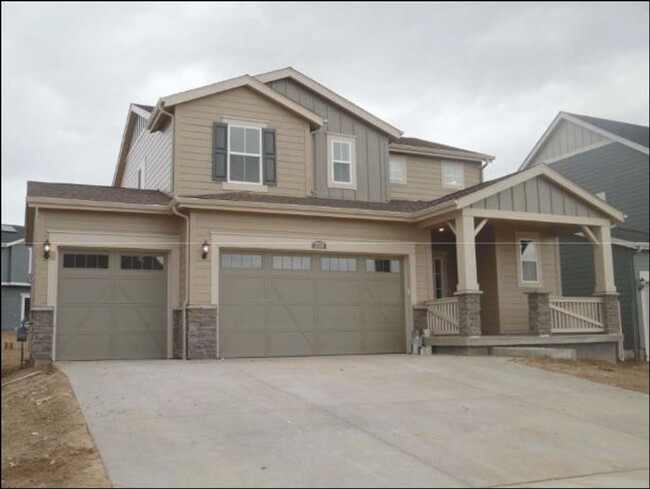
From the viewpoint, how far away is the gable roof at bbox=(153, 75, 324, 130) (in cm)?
1310

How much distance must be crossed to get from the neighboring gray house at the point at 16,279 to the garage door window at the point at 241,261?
15.0 feet

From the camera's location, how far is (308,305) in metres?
13.0

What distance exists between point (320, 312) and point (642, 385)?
590 cm

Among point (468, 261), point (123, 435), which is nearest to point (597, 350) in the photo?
point (468, 261)

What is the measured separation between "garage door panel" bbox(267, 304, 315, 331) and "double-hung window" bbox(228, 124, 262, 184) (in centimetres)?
282

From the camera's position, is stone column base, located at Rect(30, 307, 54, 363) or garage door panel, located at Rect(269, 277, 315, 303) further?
garage door panel, located at Rect(269, 277, 315, 303)

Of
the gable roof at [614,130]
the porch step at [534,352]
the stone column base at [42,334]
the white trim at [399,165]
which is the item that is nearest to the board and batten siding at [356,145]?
the white trim at [399,165]

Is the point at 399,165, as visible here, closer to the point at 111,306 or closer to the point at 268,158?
the point at 268,158

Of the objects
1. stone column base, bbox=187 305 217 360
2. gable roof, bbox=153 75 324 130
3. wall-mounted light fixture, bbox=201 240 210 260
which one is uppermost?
gable roof, bbox=153 75 324 130

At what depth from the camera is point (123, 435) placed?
231 inches

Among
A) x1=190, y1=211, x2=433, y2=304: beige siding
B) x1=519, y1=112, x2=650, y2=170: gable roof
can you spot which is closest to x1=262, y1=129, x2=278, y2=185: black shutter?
x1=190, y1=211, x2=433, y2=304: beige siding

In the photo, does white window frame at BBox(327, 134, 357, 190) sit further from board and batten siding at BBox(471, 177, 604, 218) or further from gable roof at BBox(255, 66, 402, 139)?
board and batten siding at BBox(471, 177, 604, 218)

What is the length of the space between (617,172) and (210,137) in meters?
8.23

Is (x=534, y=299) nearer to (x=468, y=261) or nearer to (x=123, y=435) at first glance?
(x=468, y=261)
